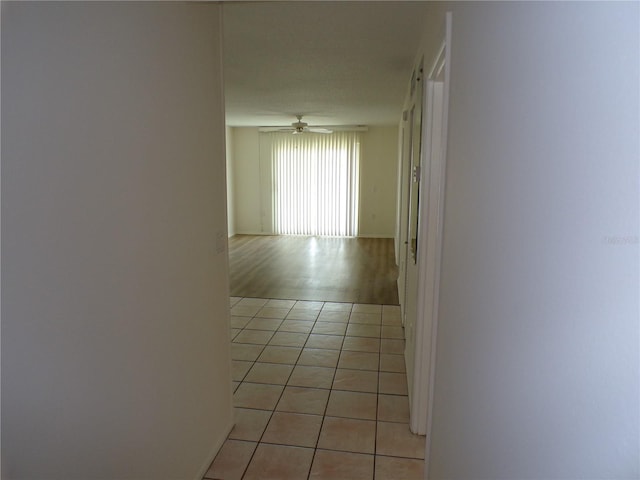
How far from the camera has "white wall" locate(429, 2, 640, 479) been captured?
0.55 meters

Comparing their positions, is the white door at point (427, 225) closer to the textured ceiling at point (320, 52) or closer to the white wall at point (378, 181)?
the textured ceiling at point (320, 52)

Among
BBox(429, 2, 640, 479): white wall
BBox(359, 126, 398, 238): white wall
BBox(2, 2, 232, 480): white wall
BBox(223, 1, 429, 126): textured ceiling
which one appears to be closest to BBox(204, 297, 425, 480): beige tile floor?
BBox(2, 2, 232, 480): white wall

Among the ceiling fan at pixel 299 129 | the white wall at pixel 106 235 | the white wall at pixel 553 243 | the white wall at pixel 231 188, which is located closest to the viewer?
the white wall at pixel 553 243

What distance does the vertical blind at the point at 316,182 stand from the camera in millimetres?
8820

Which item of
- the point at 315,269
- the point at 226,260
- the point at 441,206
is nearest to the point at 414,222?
the point at 441,206

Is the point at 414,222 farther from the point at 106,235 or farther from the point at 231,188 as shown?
the point at 231,188

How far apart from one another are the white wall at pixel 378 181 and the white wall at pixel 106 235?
22.9 ft

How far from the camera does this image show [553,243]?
677 millimetres

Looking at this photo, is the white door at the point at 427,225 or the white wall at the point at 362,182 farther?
the white wall at the point at 362,182

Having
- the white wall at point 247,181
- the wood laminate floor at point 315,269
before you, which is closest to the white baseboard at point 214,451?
the wood laminate floor at point 315,269

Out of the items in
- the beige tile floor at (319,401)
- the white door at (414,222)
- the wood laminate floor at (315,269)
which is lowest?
the beige tile floor at (319,401)

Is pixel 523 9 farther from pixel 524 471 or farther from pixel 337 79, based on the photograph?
pixel 337 79

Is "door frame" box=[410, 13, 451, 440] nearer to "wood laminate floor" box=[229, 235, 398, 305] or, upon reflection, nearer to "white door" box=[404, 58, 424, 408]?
"white door" box=[404, 58, 424, 408]

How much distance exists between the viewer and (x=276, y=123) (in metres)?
8.05
